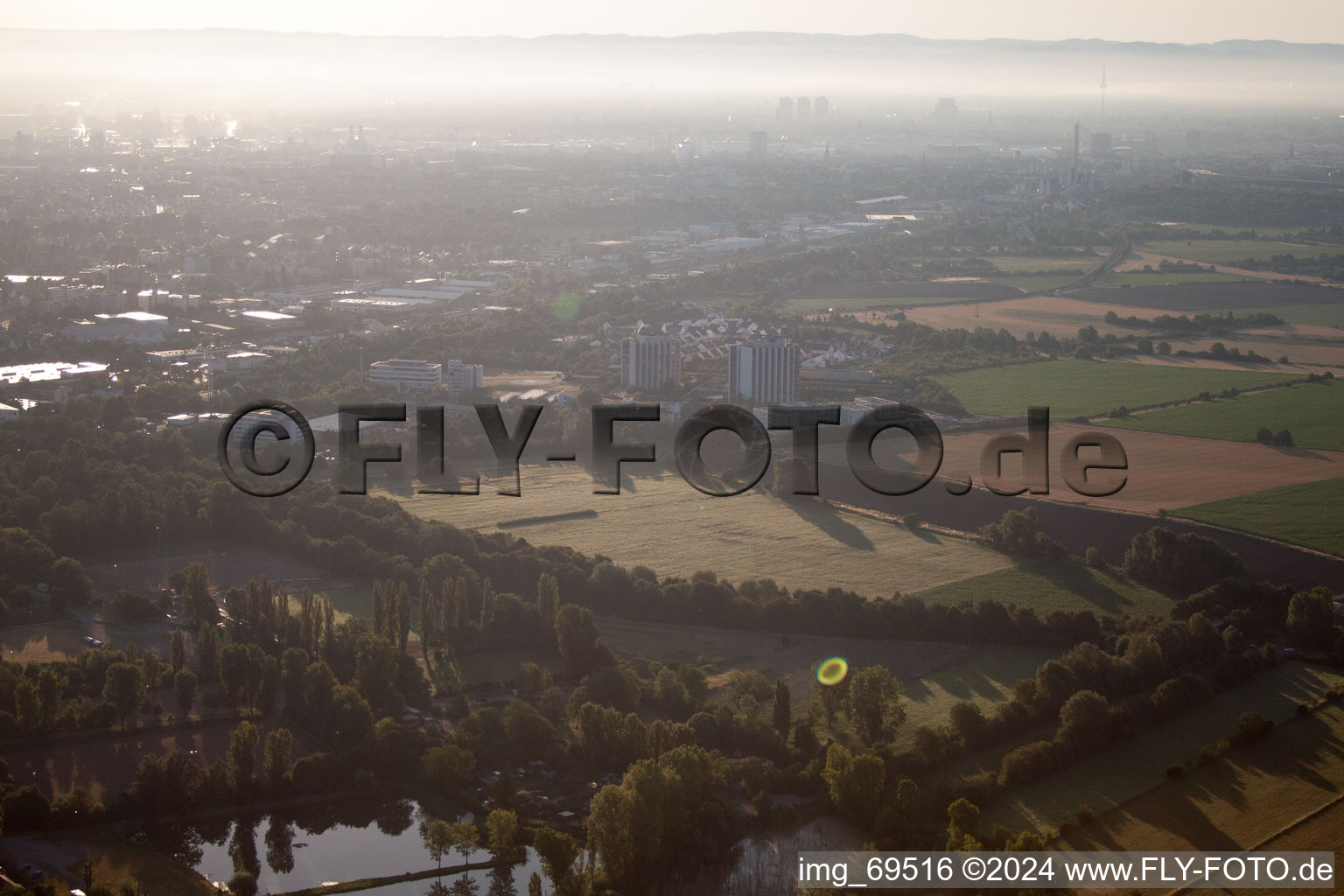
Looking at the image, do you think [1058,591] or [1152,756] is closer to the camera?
[1152,756]

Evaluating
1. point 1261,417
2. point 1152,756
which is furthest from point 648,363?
point 1152,756

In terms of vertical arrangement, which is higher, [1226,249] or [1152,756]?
[1226,249]

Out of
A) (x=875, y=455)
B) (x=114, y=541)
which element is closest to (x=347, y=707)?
(x=114, y=541)

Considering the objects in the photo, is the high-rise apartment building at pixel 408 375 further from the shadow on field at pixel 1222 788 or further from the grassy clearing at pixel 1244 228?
the grassy clearing at pixel 1244 228

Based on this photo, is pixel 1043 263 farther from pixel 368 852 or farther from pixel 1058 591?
pixel 368 852

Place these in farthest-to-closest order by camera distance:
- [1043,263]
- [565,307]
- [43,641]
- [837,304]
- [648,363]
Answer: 1. [1043,263]
2. [837,304]
3. [565,307]
4. [648,363]
5. [43,641]
